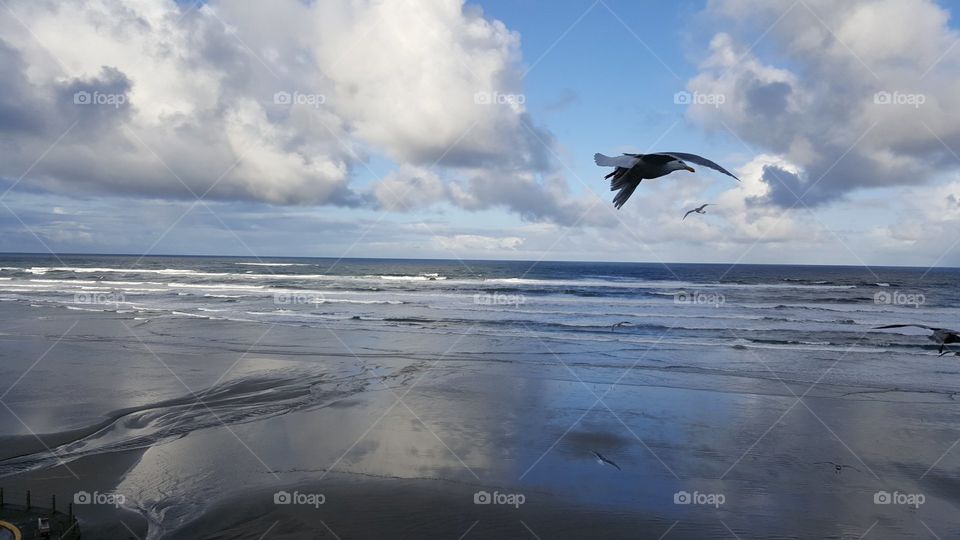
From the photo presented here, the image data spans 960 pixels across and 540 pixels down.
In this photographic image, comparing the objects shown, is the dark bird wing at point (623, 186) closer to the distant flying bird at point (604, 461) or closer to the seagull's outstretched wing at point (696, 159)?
the seagull's outstretched wing at point (696, 159)

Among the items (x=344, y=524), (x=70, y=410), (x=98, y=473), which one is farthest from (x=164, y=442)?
(x=344, y=524)

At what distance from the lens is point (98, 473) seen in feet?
27.8

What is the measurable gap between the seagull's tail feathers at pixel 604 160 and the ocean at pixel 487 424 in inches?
83.0

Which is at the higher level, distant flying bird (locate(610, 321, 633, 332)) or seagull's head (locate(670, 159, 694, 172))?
distant flying bird (locate(610, 321, 633, 332))

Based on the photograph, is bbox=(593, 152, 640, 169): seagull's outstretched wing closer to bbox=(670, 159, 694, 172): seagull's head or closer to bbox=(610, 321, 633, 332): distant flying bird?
bbox=(670, 159, 694, 172): seagull's head

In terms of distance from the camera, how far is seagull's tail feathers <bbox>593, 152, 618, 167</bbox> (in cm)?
227

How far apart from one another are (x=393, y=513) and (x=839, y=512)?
19.0 feet

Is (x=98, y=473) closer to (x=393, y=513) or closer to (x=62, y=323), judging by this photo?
(x=393, y=513)

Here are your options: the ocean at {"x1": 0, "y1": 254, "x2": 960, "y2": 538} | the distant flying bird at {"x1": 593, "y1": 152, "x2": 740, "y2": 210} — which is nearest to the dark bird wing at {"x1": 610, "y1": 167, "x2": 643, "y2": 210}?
the distant flying bird at {"x1": 593, "y1": 152, "x2": 740, "y2": 210}

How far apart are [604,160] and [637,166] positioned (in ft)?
0.43

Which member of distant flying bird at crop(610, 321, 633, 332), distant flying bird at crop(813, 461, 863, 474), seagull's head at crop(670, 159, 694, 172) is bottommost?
distant flying bird at crop(813, 461, 863, 474)

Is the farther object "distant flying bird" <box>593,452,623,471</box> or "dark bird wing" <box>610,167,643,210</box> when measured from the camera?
"distant flying bird" <box>593,452,623,471</box>

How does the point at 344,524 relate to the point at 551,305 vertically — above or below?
below

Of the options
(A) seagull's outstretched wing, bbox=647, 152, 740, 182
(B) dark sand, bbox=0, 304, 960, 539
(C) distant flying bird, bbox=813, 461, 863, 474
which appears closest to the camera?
(A) seagull's outstretched wing, bbox=647, 152, 740, 182
